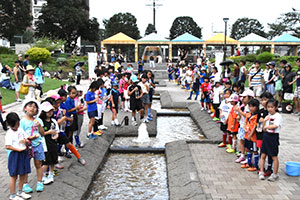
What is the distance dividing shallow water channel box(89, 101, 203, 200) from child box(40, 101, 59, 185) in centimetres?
84

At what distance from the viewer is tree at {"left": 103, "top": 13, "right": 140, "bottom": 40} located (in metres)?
66.2

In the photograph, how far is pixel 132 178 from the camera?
6.50 meters

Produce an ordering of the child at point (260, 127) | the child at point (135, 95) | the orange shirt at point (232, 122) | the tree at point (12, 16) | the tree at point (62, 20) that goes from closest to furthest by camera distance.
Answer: the child at point (260, 127), the orange shirt at point (232, 122), the child at point (135, 95), the tree at point (12, 16), the tree at point (62, 20)

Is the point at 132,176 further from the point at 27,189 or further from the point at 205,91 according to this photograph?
the point at 205,91

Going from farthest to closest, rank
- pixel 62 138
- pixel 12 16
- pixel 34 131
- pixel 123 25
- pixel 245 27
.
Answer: pixel 245 27 < pixel 123 25 < pixel 12 16 < pixel 62 138 < pixel 34 131

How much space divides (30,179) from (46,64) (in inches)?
1056

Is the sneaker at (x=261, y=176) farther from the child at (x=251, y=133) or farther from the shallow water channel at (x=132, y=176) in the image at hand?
the shallow water channel at (x=132, y=176)

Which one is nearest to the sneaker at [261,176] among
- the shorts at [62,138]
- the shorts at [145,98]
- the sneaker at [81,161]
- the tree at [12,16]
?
the sneaker at [81,161]

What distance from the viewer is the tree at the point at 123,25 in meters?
66.2

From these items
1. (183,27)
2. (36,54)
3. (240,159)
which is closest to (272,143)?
(240,159)

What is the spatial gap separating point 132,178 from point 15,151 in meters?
2.46

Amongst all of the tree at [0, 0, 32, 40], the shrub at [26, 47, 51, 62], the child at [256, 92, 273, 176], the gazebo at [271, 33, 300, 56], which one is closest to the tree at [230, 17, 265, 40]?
the gazebo at [271, 33, 300, 56]

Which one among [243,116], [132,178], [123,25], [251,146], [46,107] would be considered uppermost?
[123,25]

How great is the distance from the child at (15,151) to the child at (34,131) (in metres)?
0.15
